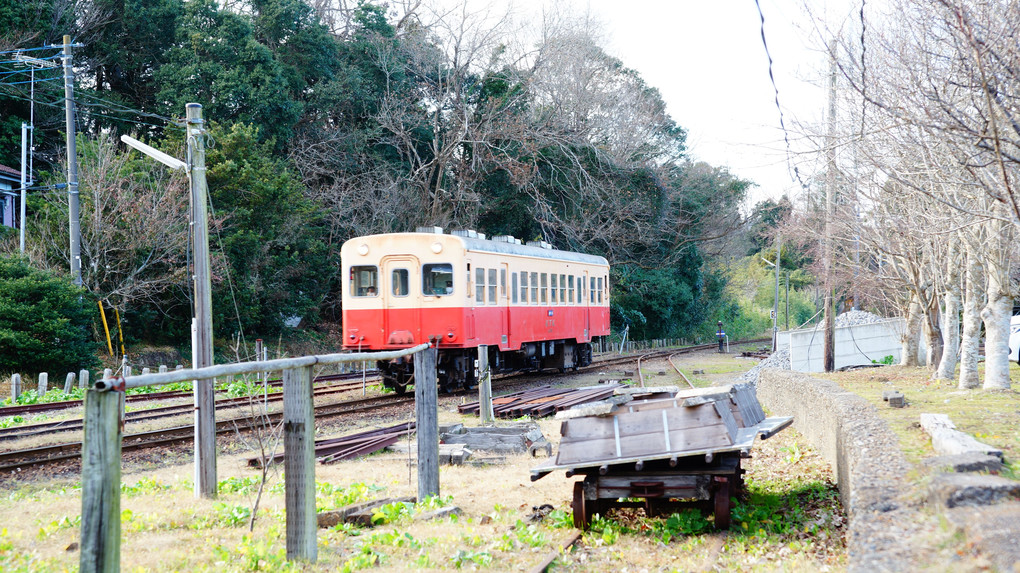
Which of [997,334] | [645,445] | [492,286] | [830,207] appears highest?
[830,207]

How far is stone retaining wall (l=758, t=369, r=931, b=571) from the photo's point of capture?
14.5 feet

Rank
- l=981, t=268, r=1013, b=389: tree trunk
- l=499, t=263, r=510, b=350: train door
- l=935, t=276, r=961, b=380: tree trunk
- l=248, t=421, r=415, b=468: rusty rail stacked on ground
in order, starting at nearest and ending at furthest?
l=248, t=421, r=415, b=468: rusty rail stacked on ground < l=981, t=268, r=1013, b=389: tree trunk < l=935, t=276, r=961, b=380: tree trunk < l=499, t=263, r=510, b=350: train door

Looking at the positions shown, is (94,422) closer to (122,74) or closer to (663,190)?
(122,74)

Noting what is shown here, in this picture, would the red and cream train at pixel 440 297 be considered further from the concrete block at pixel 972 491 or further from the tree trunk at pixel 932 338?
the concrete block at pixel 972 491

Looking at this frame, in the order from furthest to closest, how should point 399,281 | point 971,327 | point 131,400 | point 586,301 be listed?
point 586,301 < point 131,400 < point 399,281 < point 971,327

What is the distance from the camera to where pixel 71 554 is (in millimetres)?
5613

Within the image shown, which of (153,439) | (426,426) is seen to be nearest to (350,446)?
(153,439)

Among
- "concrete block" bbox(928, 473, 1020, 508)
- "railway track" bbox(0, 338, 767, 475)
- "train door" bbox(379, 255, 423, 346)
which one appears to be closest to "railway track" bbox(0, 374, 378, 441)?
"railway track" bbox(0, 338, 767, 475)

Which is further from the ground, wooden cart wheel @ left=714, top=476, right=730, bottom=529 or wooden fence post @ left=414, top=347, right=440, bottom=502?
wooden fence post @ left=414, top=347, right=440, bottom=502

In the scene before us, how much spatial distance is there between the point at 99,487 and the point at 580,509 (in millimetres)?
3987

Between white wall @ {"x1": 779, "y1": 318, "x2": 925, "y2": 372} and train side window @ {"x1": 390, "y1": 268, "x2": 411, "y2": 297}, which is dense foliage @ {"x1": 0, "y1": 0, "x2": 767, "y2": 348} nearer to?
train side window @ {"x1": 390, "y1": 268, "x2": 411, "y2": 297}

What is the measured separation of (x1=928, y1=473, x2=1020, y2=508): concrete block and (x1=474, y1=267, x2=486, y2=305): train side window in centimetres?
1138

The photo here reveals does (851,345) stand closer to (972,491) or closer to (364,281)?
(364,281)

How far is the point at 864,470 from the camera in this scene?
606 cm
